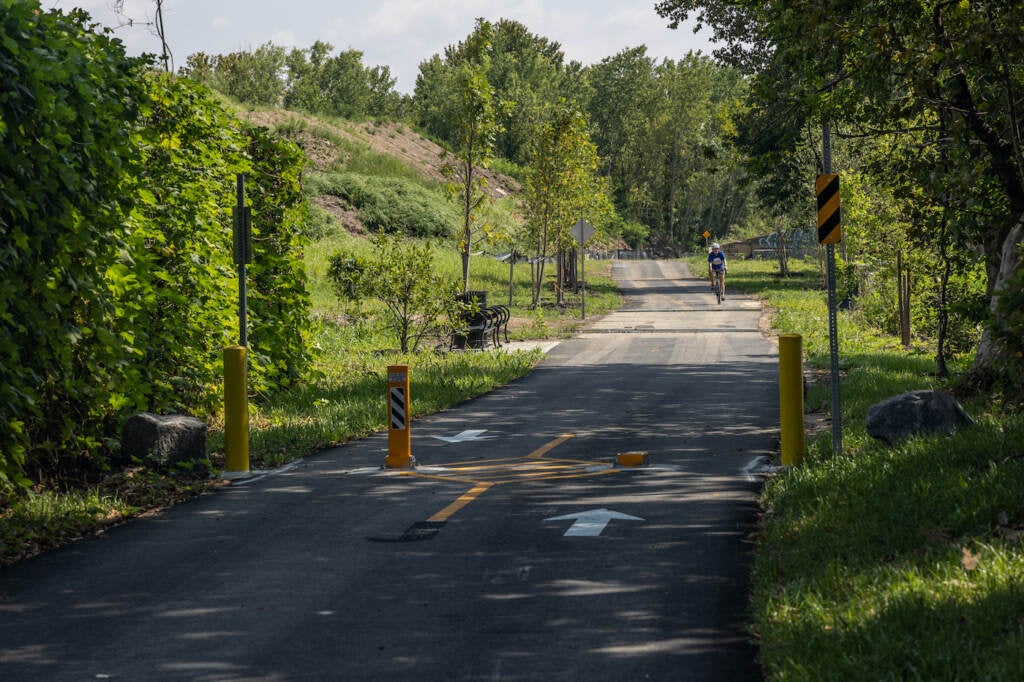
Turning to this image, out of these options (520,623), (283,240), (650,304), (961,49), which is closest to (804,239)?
(650,304)

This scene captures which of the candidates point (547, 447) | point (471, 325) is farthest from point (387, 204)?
point (547, 447)

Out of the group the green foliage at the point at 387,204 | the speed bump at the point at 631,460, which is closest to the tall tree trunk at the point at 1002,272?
the speed bump at the point at 631,460

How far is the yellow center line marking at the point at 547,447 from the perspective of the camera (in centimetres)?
1252

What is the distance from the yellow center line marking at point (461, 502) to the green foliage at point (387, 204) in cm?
5319

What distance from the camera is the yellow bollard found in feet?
35.5

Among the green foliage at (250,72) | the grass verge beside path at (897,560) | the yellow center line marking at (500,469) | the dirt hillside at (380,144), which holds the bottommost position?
the yellow center line marking at (500,469)

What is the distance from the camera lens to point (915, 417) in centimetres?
1081

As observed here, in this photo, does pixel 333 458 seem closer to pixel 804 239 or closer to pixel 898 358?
pixel 898 358

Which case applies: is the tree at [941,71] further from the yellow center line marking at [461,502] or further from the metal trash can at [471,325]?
the metal trash can at [471,325]

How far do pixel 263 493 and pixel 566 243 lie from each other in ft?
117

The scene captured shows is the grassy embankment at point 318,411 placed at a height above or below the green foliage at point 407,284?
below

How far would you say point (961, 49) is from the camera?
9.64m

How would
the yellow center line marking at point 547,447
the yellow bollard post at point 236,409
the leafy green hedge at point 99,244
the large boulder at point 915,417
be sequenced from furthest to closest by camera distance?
the yellow center line marking at point 547,447, the yellow bollard post at point 236,409, the large boulder at point 915,417, the leafy green hedge at point 99,244

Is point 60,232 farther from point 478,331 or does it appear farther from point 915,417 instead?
point 478,331
